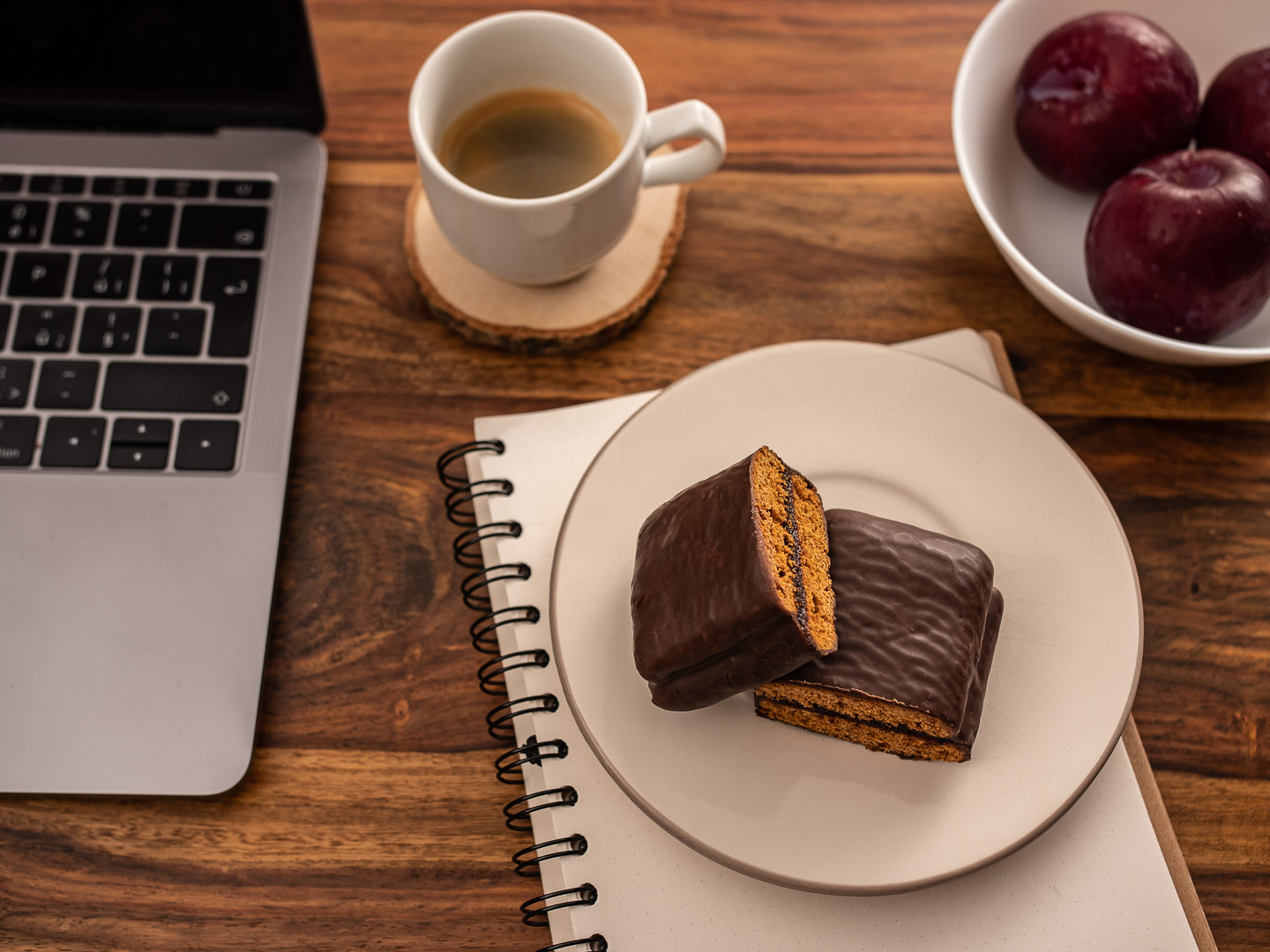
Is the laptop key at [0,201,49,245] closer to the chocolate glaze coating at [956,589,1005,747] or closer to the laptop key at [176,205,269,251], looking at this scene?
the laptop key at [176,205,269,251]

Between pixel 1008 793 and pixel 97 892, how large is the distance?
32.3 inches

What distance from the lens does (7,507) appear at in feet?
3.09

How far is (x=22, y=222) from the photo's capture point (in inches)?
40.8

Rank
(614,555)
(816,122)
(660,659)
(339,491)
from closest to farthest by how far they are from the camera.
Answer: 1. (660,659)
2. (614,555)
3. (339,491)
4. (816,122)

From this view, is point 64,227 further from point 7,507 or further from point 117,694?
point 117,694

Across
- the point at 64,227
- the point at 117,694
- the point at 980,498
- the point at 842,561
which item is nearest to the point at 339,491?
the point at 117,694

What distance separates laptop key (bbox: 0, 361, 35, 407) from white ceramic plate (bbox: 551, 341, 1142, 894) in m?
0.58

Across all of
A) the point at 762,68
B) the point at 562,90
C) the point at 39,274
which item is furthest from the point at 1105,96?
the point at 39,274

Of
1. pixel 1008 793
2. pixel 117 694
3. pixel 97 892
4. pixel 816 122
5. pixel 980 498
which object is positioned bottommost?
pixel 97 892

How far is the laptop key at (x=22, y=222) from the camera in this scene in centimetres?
103

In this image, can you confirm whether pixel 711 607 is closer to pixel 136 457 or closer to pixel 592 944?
pixel 592 944

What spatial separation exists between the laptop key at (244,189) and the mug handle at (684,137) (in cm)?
43

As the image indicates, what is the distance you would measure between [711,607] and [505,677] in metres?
0.27

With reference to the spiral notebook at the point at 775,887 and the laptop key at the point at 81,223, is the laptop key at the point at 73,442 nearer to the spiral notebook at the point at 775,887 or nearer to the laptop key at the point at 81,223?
the laptop key at the point at 81,223
